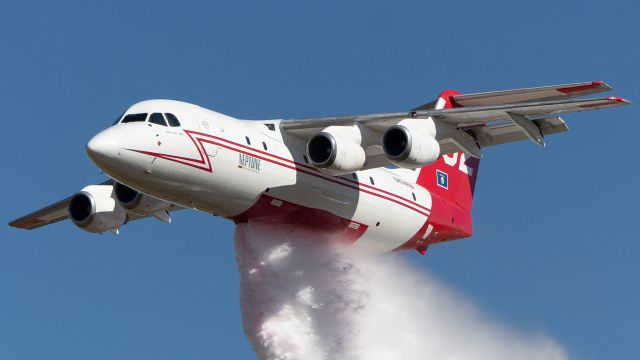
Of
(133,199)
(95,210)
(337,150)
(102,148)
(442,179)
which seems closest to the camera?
(102,148)

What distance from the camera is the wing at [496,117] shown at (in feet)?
75.8

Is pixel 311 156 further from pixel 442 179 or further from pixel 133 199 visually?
pixel 442 179

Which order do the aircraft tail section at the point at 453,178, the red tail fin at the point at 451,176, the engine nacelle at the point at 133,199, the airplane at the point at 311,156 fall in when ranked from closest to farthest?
the airplane at the point at 311,156 < the engine nacelle at the point at 133,199 < the red tail fin at the point at 451,176 < the aircraft tail section at the point at 453,178

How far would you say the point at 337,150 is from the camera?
2327 centimetres

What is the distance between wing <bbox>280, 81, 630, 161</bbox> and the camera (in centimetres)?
2311

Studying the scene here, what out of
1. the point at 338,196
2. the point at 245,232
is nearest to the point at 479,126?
the point at 338,196

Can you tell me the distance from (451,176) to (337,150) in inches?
200

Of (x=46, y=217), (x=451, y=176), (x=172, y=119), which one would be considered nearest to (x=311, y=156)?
(x=172, y=119)

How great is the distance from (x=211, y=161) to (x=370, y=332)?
4.29 meters

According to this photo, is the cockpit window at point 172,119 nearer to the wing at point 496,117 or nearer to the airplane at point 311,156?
the airplane at point 311,156

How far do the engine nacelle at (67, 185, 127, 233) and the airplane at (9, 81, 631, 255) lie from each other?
2 cm

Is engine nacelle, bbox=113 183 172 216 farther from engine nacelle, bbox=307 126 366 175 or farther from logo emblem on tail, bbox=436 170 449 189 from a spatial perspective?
logo emblem on tail, bbox=436 170 449 189

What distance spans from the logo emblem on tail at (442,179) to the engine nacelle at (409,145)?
12.9ft

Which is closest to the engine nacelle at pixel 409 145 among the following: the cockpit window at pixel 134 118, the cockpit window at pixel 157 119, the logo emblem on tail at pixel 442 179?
the cockpit window at pixel 157 119
